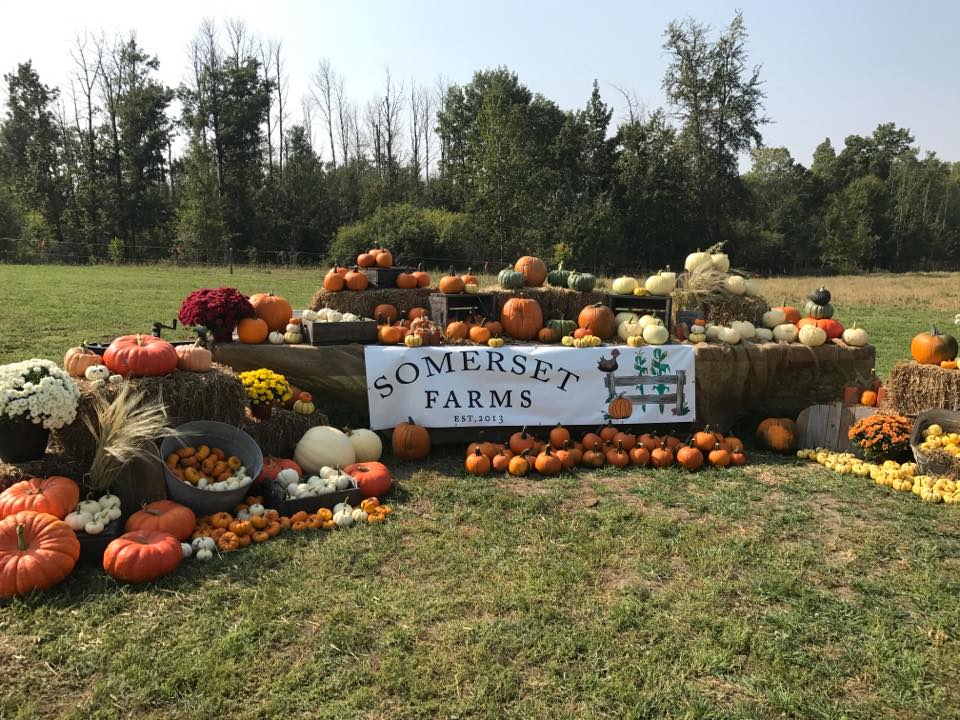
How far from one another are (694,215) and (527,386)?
35.2m

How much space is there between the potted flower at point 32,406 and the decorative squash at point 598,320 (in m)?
4.67

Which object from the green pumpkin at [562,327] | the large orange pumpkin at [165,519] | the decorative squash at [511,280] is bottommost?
the large orange pumpkin at [165,519]

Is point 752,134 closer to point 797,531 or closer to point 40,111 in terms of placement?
point 797,531

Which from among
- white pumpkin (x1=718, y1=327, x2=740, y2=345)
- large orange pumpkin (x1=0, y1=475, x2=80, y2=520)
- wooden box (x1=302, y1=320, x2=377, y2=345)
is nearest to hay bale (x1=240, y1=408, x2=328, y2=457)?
wooden box (x1=302, y1=320, x2=377, y2=345)

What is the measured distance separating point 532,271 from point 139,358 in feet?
15.0

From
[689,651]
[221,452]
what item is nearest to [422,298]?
[221,452]

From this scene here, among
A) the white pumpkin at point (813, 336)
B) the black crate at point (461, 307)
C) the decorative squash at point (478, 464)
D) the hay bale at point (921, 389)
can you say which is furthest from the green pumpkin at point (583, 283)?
the hay bale at point (921, 389)

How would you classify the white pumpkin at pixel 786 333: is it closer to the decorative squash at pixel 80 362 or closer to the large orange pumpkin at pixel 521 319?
the large orange pumpkin at pixel 521 319

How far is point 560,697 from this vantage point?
2.77 m

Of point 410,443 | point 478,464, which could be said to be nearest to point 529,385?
point 478,464

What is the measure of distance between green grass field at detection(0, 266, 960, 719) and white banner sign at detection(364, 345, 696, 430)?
123 cm

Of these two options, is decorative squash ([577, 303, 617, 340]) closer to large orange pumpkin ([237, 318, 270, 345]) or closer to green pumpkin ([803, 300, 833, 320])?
Result: green pumpkin ([803, 300, 833, 320])

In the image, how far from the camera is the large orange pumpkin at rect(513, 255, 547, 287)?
8.00 metres

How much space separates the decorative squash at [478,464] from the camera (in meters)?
5.51
